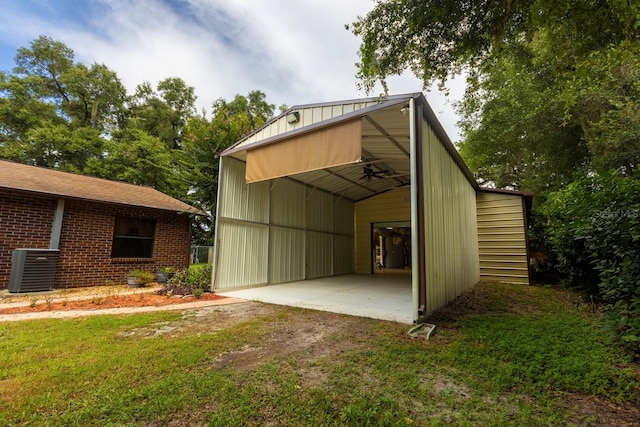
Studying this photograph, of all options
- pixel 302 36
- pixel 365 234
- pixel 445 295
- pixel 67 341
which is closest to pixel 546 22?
pixel 445 295

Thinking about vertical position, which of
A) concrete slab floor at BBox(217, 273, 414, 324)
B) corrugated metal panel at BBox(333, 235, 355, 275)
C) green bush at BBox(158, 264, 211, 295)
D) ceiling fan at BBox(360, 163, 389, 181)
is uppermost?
ceiling fan at BBox(360, 163, 389, 181)

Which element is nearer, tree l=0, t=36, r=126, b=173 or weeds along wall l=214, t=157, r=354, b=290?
weeds along wall l=214, t=157, r=354, b=290

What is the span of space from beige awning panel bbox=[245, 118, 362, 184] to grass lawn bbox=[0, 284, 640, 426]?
115 inches

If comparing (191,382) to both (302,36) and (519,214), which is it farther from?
(519,214)

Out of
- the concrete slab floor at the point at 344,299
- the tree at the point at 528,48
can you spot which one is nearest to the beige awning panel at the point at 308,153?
the tree at the point at 528,48

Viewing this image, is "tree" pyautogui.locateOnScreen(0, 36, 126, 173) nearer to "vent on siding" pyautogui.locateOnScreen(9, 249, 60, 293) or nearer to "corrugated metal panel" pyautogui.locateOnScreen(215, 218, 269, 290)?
"vent on siding" pyautogui.locateOnScreen(9, 249, 60, 293)

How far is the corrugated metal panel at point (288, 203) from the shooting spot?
862cm

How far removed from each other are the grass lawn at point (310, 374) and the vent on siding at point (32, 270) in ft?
10.1

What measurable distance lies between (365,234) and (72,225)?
992cm

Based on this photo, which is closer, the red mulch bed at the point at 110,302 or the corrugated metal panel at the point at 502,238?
the red mulch bed at the point at 110,302

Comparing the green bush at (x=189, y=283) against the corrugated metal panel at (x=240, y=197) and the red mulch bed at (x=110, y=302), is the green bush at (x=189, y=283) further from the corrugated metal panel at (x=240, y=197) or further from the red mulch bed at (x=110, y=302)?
the corrugated metal panel at (x=240, y=197)

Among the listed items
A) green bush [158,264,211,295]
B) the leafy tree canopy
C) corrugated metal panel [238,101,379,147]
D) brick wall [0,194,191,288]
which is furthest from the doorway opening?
brick wall [0,194,191,288]

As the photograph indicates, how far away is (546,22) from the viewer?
3502 millimetres

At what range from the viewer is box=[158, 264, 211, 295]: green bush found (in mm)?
6492
